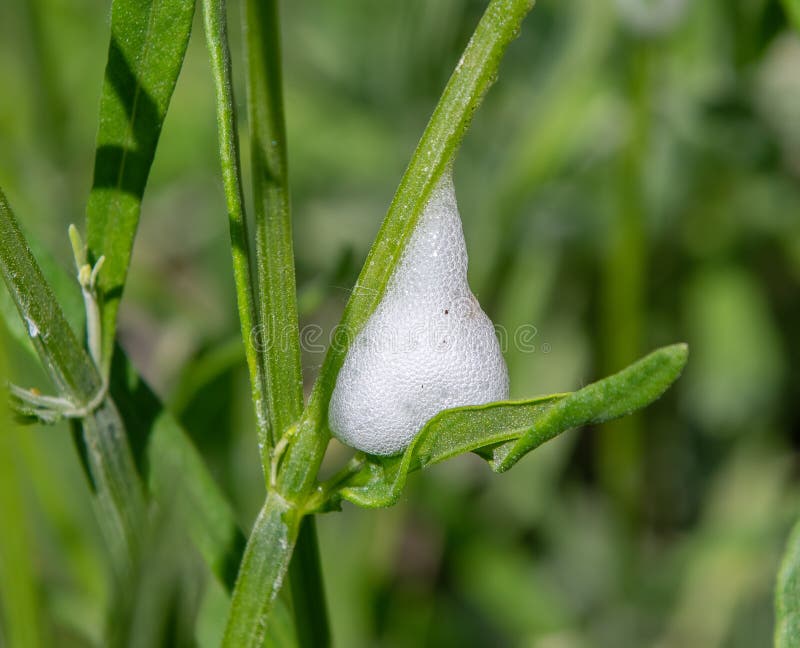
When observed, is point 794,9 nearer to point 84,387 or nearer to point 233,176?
point 233,176

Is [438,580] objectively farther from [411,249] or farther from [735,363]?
[411,249]

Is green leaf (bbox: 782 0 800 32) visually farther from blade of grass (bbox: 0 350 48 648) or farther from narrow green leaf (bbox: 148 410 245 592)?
blade of grass (bbox: 0 350 48 648)

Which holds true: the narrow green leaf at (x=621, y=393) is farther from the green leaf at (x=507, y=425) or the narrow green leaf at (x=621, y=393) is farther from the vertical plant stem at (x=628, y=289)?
the vertical plant stem at (x=628, y=289)

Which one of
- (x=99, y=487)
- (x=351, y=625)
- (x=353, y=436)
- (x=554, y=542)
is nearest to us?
(x=353, y=436)

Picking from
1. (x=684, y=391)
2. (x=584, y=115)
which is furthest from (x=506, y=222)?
(x=684, y=391)

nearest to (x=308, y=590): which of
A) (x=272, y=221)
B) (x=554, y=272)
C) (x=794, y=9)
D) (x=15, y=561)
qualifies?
(x=15, y=561)

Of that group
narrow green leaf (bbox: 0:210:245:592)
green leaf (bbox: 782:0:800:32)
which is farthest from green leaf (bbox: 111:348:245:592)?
green leaf (bbox: 782:0:800:32)
